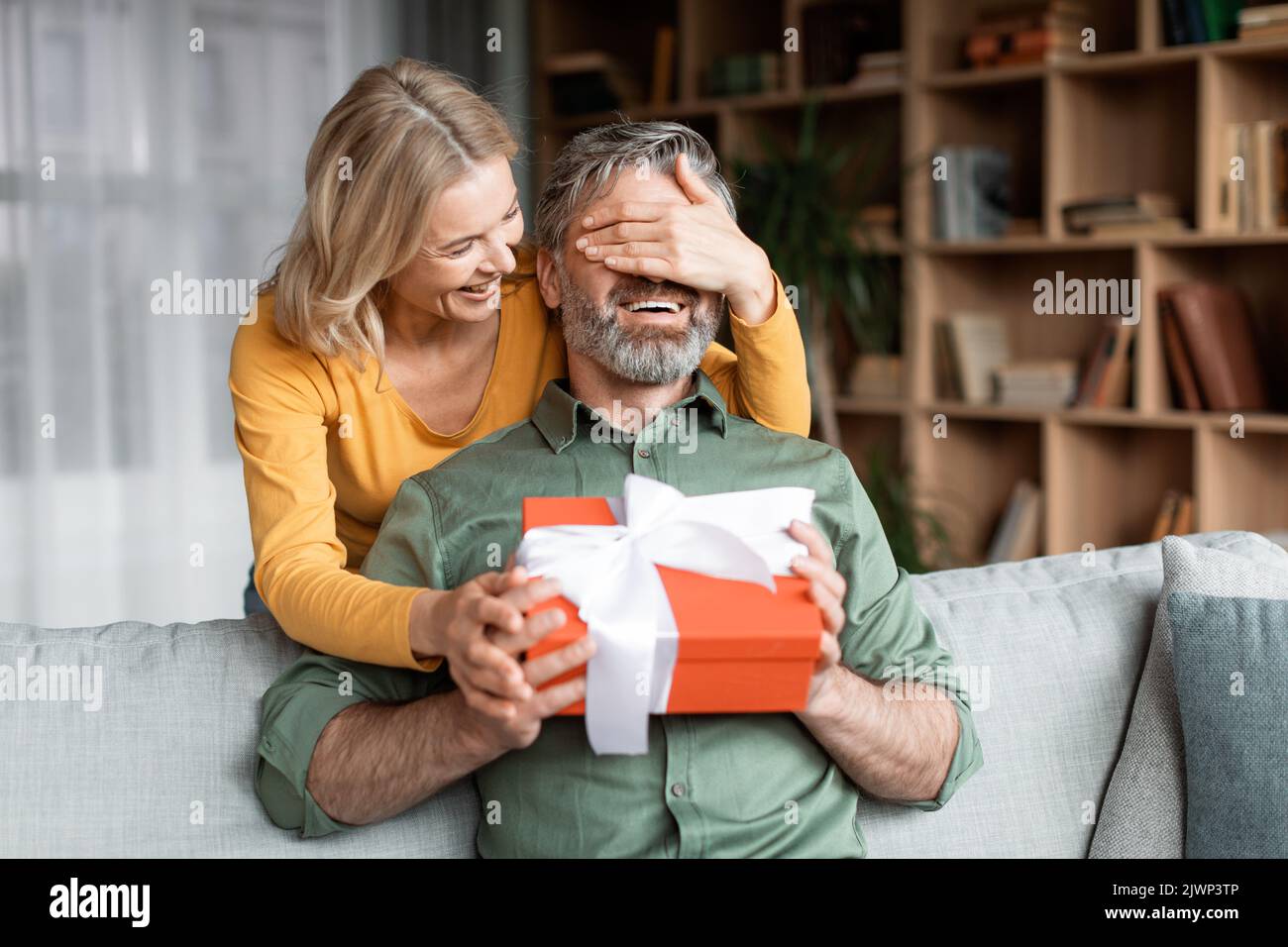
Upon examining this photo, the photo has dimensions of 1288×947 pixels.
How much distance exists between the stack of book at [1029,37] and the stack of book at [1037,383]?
0.81 m

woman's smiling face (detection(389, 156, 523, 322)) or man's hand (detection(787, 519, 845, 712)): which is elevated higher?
woman's smiling face (detection(389, 156, 523, 322))

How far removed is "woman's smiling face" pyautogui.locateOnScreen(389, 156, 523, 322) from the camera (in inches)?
57.0

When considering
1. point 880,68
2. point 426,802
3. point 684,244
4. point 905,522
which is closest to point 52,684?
point 426,802

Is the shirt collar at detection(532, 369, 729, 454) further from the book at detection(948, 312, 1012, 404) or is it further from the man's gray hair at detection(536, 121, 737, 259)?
the book at detection(948, 312, 1012, 404)

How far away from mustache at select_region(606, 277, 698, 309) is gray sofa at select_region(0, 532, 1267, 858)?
0.49 metres

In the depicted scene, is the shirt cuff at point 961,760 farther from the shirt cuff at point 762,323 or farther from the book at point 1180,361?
the book at point 1180,361

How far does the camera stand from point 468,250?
4.87 ft

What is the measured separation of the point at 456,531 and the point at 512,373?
0.33m

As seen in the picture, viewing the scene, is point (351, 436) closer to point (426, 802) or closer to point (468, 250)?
point (468, 250)

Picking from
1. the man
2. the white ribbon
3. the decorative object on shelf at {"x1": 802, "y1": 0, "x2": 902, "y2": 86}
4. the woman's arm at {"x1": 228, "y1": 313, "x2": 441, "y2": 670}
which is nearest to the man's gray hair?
the man

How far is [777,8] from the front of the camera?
165 inches

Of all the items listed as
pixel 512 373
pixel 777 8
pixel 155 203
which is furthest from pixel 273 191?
pixel 512 373
